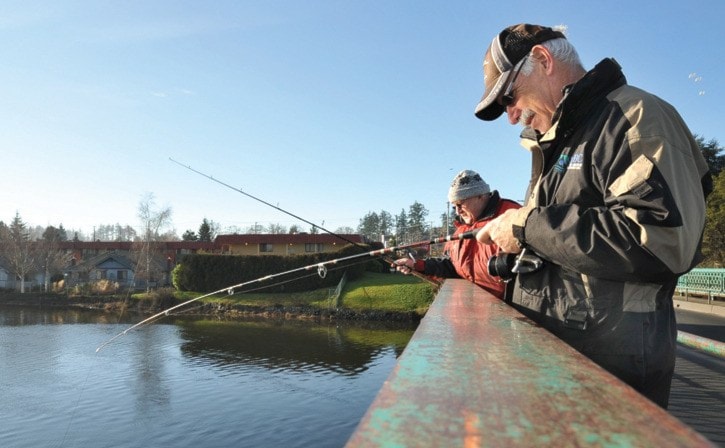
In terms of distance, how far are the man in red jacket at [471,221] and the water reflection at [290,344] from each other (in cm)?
2503

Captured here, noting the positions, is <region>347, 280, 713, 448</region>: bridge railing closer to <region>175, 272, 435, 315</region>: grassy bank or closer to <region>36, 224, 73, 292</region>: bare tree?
<region>175, 272, 435, 315</region>: grassy bank

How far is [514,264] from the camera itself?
227 cm

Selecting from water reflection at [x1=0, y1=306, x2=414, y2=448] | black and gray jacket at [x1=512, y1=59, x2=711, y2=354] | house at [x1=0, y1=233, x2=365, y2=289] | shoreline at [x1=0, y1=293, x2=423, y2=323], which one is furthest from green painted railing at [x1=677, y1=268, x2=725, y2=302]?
house at [x1=0, y1=233, x2=365, y2=289]

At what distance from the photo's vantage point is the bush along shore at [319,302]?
44.6 metres

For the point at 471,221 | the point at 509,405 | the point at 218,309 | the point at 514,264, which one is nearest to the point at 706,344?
the point at 514,264

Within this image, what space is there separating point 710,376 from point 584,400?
676 cm

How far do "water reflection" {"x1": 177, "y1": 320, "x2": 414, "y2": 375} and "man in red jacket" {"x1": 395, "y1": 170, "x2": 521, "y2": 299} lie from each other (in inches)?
986

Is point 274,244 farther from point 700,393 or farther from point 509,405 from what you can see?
point 509,405

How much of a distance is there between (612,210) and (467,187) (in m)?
3.09

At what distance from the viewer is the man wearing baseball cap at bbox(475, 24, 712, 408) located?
1.48 m

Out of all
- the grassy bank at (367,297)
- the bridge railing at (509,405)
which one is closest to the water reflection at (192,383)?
the grassy bank at (367,297)

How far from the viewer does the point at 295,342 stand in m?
36.6

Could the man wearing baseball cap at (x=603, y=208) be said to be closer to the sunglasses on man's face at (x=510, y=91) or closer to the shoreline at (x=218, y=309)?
the sunglasses on man's face at (x=510, y=91)

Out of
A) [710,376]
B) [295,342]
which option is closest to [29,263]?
[295,342]
